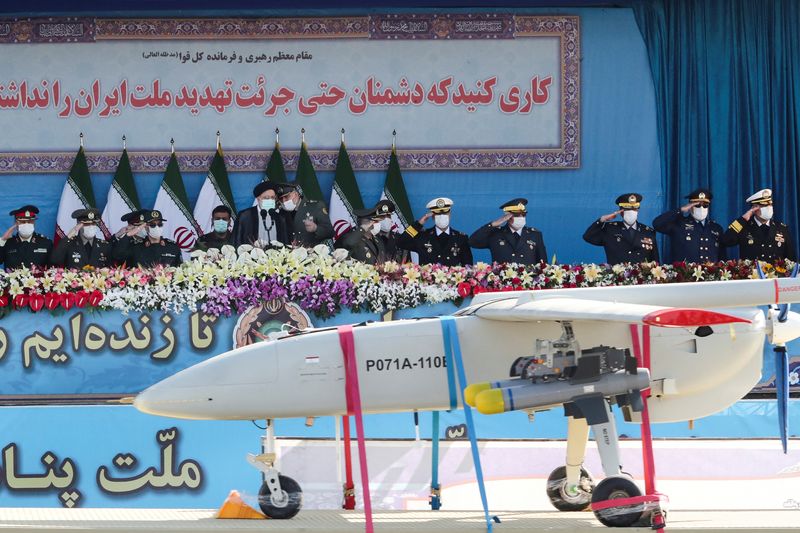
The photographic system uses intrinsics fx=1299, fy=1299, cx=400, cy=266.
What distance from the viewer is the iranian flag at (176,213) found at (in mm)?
15656

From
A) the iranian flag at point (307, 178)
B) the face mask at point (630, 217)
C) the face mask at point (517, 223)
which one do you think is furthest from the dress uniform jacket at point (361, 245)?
the face mask at point (630, 217)

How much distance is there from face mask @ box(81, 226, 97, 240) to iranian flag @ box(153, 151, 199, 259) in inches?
79.8

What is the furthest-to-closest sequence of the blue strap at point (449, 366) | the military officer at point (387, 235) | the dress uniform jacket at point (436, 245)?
the dress uniform jacket at point (436, 245) → the military officer at point (387, 235) → the blue strap at point (449, 366)

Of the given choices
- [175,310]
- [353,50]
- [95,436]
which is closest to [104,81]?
[353,50]

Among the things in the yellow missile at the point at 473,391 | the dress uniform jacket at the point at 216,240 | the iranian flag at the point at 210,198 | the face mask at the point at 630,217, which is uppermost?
the iranian flag at the point at 210,198

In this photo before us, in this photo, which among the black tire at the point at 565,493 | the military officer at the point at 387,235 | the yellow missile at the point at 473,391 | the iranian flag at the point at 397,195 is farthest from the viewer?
the iranian flag at the point at 397,195

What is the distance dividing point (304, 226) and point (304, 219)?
9 cm

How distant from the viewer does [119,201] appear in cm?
1570

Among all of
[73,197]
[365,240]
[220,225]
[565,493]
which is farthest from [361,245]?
[565,493]

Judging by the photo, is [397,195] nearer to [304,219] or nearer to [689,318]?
[304,219]

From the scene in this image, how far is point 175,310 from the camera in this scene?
10.9 meters

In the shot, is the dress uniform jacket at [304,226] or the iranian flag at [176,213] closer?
the dress uniform jacket at [304,226]

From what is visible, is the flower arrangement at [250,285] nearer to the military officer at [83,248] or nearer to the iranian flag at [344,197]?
the military officer at [83,248]

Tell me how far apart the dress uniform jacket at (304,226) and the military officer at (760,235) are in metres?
4.22
